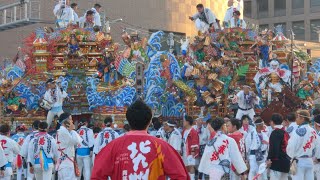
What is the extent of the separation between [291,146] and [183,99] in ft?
29.6

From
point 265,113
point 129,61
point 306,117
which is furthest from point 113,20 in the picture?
point 306,117

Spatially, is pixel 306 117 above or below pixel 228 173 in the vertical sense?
above

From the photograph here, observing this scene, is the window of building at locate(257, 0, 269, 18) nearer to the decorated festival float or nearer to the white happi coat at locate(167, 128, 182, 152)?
the decorated festival float

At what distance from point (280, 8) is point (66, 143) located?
49579mm

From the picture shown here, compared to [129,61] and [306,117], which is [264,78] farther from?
[306,117]

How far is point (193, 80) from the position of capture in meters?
18.4

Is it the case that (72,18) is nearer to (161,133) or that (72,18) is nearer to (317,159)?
(161,133)

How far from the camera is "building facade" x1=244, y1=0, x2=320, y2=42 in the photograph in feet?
176

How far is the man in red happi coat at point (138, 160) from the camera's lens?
16.2 ft

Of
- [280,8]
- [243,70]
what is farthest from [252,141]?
[280,8]

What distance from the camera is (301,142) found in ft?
31.0

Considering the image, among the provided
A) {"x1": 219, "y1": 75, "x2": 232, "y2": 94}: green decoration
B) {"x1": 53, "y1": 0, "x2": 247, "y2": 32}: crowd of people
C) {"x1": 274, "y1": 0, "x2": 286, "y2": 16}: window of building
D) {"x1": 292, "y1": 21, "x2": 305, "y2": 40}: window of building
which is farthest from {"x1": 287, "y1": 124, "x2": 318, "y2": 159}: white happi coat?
{"x1": 274, "y1": 0, "x2": 286, "y2": 16}: window of building

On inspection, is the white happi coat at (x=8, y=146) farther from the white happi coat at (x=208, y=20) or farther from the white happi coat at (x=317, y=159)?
the white happi coat at (x=208, y=20)

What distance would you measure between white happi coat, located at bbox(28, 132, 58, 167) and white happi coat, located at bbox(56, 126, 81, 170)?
132 mm
